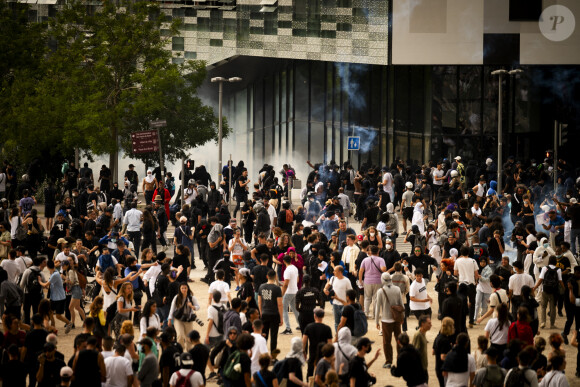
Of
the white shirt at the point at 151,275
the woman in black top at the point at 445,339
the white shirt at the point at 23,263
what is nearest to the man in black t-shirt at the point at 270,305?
the white shirt at the point at 151,275

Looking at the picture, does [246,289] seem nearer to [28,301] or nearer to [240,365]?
[240,365]

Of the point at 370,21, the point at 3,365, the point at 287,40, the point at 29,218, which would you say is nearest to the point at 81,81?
the point at 287,40

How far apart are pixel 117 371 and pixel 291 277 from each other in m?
5.32

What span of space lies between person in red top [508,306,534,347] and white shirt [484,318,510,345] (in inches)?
8.0

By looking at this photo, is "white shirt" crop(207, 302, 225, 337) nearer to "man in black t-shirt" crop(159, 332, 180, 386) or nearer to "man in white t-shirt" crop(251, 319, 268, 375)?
"man in white t-shirt" crop(251, 319, 268, 375)

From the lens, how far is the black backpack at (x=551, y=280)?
1720cm

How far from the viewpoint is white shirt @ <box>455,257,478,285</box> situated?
17125mm

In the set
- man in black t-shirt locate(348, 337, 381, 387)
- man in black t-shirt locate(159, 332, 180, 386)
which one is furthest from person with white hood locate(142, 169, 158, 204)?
man in black t-shirt locate(348, 337, 381, 387)

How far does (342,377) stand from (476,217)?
1251cm

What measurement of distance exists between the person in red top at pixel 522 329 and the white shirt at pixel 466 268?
364 cm

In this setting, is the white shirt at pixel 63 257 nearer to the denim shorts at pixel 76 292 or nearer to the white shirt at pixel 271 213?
the denim shorts at pixel 76 292

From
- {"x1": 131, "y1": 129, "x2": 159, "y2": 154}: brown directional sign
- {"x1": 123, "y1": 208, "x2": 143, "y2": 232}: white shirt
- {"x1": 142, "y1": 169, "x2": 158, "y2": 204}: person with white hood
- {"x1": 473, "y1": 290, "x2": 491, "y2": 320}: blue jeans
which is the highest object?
{"x1": 131, "y1": 129, "x2": 159, "y2": 154}: brown directional sign

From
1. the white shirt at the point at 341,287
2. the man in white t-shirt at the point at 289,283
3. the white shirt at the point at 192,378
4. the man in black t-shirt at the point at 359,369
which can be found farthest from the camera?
the man in white t-shirt at the point at 289,283

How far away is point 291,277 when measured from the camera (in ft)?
53.7
